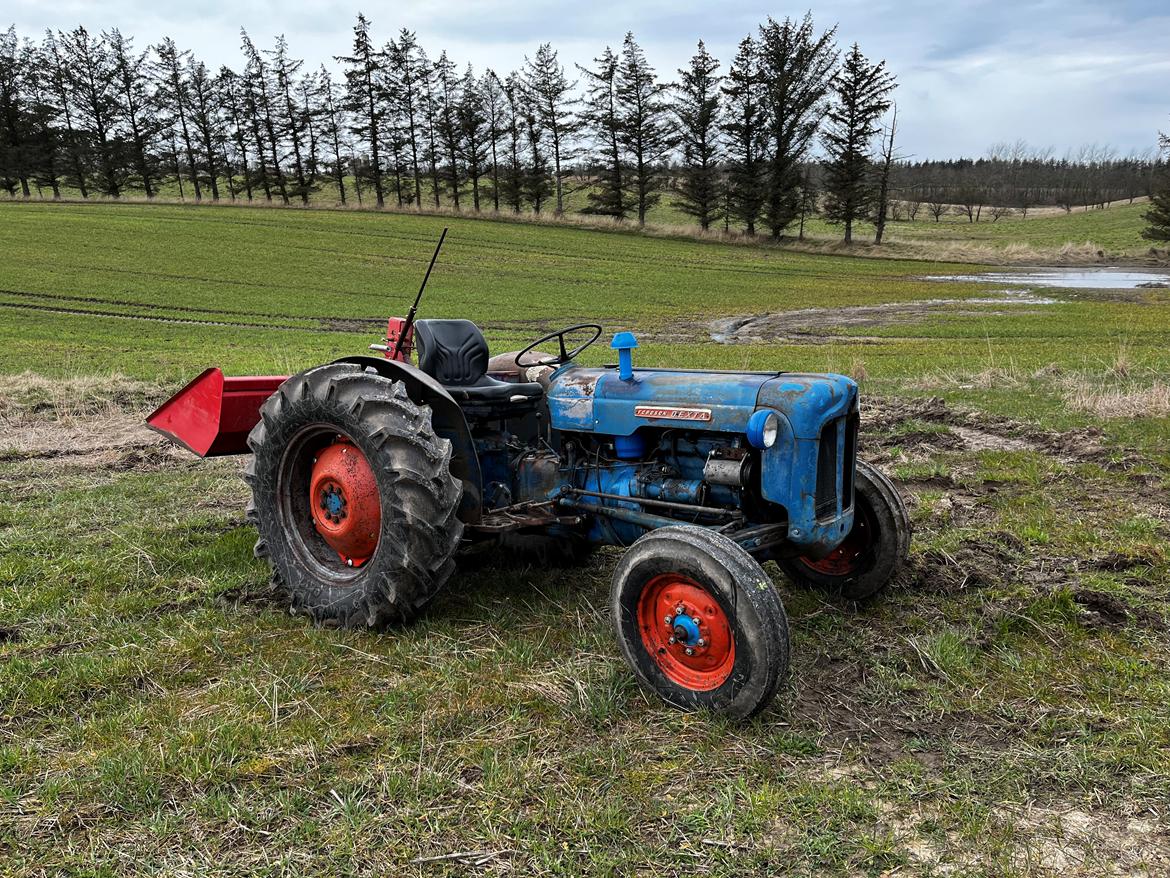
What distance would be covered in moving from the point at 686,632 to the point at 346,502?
6.24 feet

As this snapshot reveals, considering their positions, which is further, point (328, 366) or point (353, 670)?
point (328, 366)

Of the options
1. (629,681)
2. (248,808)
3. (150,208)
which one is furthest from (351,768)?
(150,208)

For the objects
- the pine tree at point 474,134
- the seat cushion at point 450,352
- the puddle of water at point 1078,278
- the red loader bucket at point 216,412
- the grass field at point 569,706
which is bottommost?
the puddle of water at point 1078,278

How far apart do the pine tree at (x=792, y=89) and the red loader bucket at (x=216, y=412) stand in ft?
150

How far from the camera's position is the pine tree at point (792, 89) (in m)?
47.9

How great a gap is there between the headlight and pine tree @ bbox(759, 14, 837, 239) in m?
46.6

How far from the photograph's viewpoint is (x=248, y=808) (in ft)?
8.79

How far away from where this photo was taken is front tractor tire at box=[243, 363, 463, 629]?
12.5 ft

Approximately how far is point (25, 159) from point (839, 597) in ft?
196

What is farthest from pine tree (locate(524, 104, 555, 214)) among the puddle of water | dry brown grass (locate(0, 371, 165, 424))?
dry brown grass (locate(0, 371, 165, 424))

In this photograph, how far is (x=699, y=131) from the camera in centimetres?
4919

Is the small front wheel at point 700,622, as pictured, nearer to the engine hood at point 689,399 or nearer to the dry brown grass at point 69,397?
the engine hood at point 689,399

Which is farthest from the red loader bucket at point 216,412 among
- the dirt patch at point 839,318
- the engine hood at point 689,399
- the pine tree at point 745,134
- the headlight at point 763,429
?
the pine tree at point 745,134

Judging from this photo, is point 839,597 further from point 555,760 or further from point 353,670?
point 353,670
